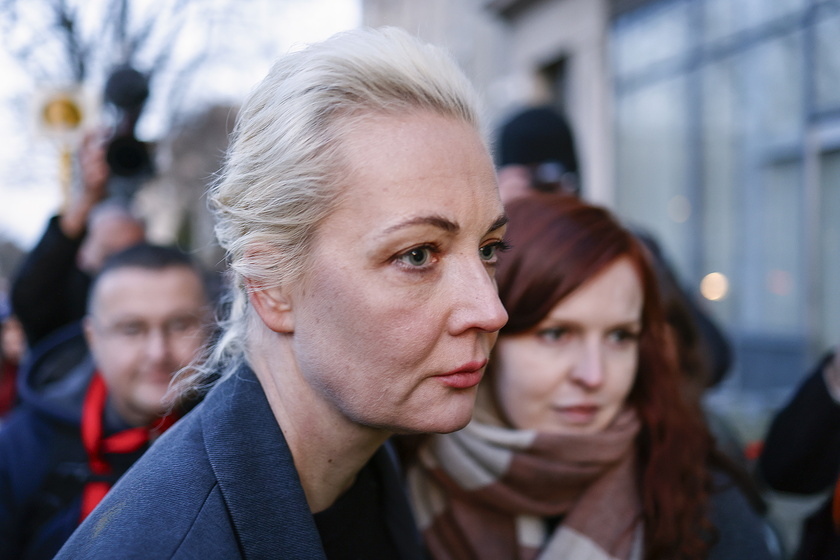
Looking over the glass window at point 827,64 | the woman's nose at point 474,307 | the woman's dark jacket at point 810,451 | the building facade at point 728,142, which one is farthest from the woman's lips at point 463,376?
the glass window at point 827,64

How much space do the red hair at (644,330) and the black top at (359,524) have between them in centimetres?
70

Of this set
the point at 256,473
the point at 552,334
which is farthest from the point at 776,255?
the point at 256,473

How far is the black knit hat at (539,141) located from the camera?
405 cm

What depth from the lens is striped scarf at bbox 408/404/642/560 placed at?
2.19 metres

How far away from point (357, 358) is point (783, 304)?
6.61 metres

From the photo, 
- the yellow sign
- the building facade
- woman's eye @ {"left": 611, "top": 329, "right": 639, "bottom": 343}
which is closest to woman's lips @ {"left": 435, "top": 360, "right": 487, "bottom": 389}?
woman's eye @ {"left": 611, "top": 329, "right": 639, "bottom": 343}

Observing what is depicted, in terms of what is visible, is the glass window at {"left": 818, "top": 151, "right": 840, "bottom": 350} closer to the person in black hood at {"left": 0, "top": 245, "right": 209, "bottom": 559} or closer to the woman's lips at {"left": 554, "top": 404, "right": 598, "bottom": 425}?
the woman's lips at {"left": 554, "top": 404, "right": 598, "bottom": 425}

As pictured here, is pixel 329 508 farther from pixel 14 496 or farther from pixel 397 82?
pixel 14 496

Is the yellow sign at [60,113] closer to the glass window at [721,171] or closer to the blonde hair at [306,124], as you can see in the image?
the blonde hair at [306,124]

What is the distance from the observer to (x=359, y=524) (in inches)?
71.1

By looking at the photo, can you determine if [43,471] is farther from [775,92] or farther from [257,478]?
[775,92]

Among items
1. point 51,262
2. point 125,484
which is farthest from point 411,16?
point 125,484

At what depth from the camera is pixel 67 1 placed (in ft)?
16.8

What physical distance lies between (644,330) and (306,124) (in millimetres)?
1449
